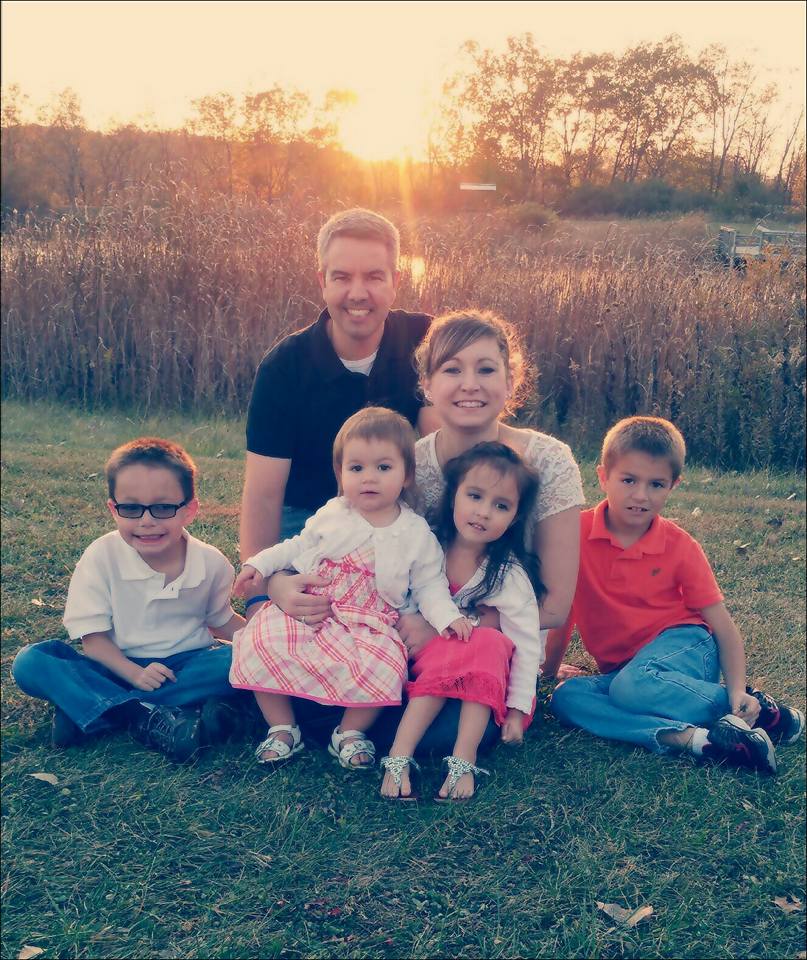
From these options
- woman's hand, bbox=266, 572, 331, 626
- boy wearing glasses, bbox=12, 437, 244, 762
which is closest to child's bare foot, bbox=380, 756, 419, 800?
woman's hand, bbox=266, 572, 331, 626

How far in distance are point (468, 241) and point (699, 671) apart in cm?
768

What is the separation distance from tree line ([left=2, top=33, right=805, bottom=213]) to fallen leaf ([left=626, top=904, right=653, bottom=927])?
1014 centimetres

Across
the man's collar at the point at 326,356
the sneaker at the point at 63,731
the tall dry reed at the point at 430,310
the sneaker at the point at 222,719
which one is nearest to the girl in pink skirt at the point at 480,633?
the sneaker at the point at 222,719

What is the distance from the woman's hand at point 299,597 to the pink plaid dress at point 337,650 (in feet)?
0.07

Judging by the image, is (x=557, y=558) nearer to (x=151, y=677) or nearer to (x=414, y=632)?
(x=414, y=632)

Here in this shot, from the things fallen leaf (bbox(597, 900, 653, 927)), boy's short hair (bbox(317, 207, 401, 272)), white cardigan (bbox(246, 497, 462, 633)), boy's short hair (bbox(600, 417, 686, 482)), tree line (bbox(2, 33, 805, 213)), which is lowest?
fallen leaf (bbox(597, 900, 653, 927))

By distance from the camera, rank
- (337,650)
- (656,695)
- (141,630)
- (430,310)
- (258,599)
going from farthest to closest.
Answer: (430,310) → (258,599) → (141,630) → (656,695) → (337,650)

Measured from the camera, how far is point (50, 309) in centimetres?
858

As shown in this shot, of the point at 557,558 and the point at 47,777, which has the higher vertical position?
the point at 557,558

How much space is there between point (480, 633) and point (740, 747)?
907 mm

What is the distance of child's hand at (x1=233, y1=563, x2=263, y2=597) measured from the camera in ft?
9.49

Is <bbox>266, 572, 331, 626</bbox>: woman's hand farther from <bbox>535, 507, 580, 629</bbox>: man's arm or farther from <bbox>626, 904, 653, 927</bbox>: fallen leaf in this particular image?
<bbox>626, 904, 653, 927</bbox>: fallen leaf

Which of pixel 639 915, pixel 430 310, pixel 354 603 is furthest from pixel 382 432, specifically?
pixel 430 310

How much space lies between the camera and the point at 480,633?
9.14 ft
